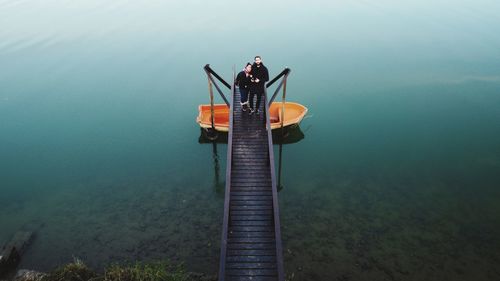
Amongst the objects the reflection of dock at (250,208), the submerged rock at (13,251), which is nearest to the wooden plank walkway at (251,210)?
the reflection of dock at (250,208)

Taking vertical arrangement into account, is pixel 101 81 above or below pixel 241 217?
above

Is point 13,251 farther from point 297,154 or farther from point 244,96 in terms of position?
point 297,154

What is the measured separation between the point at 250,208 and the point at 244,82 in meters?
5.19

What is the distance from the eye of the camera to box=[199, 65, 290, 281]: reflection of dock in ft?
29.4

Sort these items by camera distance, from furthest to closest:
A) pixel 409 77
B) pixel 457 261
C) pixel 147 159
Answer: pixel 409 77 < pixel 147 159 < pixel 457 261

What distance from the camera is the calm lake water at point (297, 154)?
1171cm

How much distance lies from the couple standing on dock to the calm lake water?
315cm

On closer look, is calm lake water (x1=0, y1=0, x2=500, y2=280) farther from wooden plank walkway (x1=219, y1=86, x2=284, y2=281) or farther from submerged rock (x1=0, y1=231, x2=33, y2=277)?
wooden plank walkway (x1=219, y1=86, x2=284, y2=281)

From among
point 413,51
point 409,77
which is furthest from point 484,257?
point 413,51

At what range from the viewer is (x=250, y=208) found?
10578 millimetres

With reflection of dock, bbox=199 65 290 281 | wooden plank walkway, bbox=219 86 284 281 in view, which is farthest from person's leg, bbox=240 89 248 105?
wooden plank walkway, bbox=219 86 284 281

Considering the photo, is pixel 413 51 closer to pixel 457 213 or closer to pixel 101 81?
pixel 457 213

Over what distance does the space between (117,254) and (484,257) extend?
35.7 feet

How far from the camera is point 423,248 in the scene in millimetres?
11586
